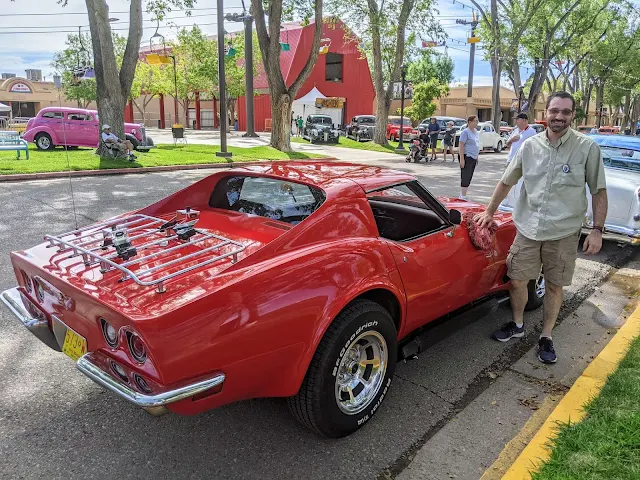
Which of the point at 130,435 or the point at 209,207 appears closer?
the point at 130,435

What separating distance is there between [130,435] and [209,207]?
1.66 metres

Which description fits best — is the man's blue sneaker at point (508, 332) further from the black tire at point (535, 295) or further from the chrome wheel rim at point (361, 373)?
the chrome wheel rim at point (361, 373)

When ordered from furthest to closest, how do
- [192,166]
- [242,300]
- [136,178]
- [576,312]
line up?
1. [192,166]
2. [136,178]
3. [576,312]
4. [242,300]

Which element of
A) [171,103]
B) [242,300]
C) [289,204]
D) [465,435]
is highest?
[171,103]

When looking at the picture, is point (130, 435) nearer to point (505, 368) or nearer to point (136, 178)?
point (505, 368)

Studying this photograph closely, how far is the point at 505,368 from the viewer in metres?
3.68

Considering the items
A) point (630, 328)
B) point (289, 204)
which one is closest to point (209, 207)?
point (289, 204)

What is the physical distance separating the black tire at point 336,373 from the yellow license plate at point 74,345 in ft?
3.50

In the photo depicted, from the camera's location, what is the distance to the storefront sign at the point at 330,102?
39412 mm

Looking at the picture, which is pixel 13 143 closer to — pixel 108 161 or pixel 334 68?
pixel 108 161

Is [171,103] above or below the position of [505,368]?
above

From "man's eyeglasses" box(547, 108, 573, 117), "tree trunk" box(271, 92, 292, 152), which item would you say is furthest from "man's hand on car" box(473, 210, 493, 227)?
"tree trunk" box(271, 92, 292, 152)

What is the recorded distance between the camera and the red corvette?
7.23 ft

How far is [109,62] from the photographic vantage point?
1473 cm
